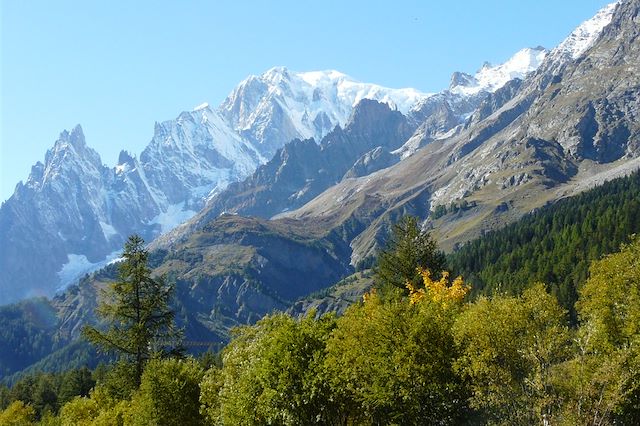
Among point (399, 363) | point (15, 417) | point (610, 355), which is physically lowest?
point (610, 355)

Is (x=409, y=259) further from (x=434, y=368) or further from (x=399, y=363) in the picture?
(x=399, y=363)

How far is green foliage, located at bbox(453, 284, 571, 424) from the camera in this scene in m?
33.7

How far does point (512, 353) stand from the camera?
35.3m

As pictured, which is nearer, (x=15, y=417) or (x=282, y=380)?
(x=282, y=380)

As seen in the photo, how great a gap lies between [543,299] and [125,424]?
38.2m

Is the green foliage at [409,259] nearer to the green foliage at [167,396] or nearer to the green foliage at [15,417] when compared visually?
the green foliage at [167,396]

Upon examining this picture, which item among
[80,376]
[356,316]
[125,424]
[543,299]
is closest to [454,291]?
[356,316]

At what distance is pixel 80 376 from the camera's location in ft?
492

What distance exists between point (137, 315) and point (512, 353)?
1318 inches

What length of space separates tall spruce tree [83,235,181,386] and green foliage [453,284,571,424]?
28.7 metres

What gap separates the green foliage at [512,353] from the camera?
111 feet

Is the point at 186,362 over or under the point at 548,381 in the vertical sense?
over

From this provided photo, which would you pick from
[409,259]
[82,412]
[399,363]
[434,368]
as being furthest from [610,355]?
[82,412]

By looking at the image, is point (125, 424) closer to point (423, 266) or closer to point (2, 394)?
point (423, 266)
